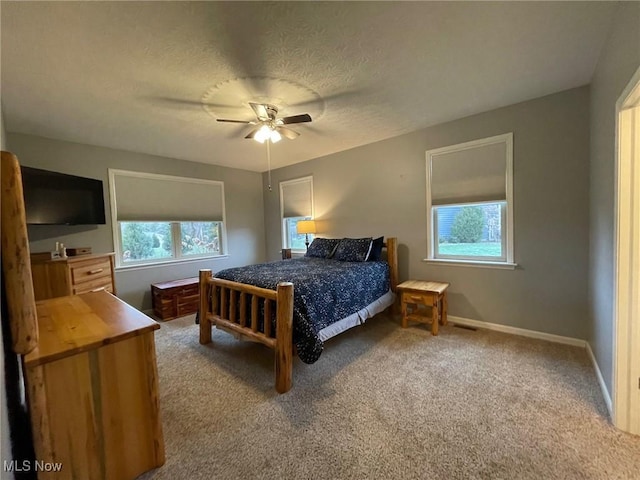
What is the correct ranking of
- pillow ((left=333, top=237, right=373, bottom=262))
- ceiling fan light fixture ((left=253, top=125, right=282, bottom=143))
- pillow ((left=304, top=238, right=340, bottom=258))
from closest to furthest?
ceiling fan light fixture ((left=253, top=125, right=282, bottom=143)) → pillow ((left=333, top=237, right=373, bottom=262)) → pillow ((left=304, top=238, right=340, bottom=258))

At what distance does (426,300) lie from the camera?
119 inches

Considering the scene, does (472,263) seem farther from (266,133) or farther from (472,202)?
(266,133)

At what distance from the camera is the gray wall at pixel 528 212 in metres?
2.54

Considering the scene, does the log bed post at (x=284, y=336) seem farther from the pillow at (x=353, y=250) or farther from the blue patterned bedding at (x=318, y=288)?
the pillow at (x=353, y=250)

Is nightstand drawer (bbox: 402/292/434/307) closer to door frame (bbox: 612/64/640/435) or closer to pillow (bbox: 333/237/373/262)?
pillow (bbox: 333/237/373/262)

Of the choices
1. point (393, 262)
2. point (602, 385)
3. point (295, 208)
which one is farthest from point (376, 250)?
point (602, 385)

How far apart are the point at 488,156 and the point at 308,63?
2.24 m

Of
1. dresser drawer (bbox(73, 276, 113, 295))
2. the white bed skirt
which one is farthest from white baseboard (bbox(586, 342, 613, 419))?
dresser drawer (bbox(73, 276, 113, 295))

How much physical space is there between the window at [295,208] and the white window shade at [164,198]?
1.14 metres

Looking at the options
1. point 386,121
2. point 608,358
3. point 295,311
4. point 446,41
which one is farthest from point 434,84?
point 608,358

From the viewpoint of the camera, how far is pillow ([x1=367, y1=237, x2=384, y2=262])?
356 centimetres

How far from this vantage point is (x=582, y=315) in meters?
2.57

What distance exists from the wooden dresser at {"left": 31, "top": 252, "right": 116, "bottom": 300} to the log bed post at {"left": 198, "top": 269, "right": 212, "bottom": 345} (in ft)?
4.24

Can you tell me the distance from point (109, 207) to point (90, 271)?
1082mm
